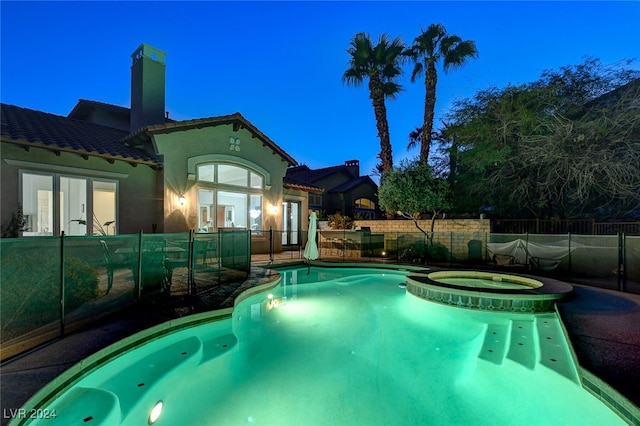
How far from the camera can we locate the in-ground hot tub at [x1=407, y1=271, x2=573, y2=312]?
6650 mm

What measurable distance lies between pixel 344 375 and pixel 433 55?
16.9 metres

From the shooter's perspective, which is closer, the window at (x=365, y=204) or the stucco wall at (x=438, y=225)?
the stucco wall at (x=438, y=225)

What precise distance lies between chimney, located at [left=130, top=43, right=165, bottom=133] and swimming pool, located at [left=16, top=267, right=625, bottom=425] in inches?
349

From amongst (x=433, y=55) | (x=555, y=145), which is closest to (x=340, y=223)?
(x=555, y=145)

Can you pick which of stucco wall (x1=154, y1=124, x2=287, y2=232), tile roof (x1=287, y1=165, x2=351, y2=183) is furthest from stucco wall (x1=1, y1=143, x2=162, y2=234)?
tile roof (x1=287, y1=165, x2=351, y2=183)

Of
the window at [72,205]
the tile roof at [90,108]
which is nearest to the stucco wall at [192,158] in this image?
the window at [72,205]

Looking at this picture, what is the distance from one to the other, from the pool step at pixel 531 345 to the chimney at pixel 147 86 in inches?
496

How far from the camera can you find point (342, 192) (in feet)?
78.6

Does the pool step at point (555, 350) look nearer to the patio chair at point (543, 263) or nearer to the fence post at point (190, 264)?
the patio chair at point (543, 263)

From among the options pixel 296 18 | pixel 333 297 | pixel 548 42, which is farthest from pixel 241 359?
pixel 548 42

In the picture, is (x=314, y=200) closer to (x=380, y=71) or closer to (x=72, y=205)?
(x=380, y=71)

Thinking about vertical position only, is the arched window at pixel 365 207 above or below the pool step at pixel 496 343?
above

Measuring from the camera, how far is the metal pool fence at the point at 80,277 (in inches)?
144

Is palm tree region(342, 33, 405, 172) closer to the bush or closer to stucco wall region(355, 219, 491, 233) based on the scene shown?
stucco wall region(355, 219, 491, 233)
